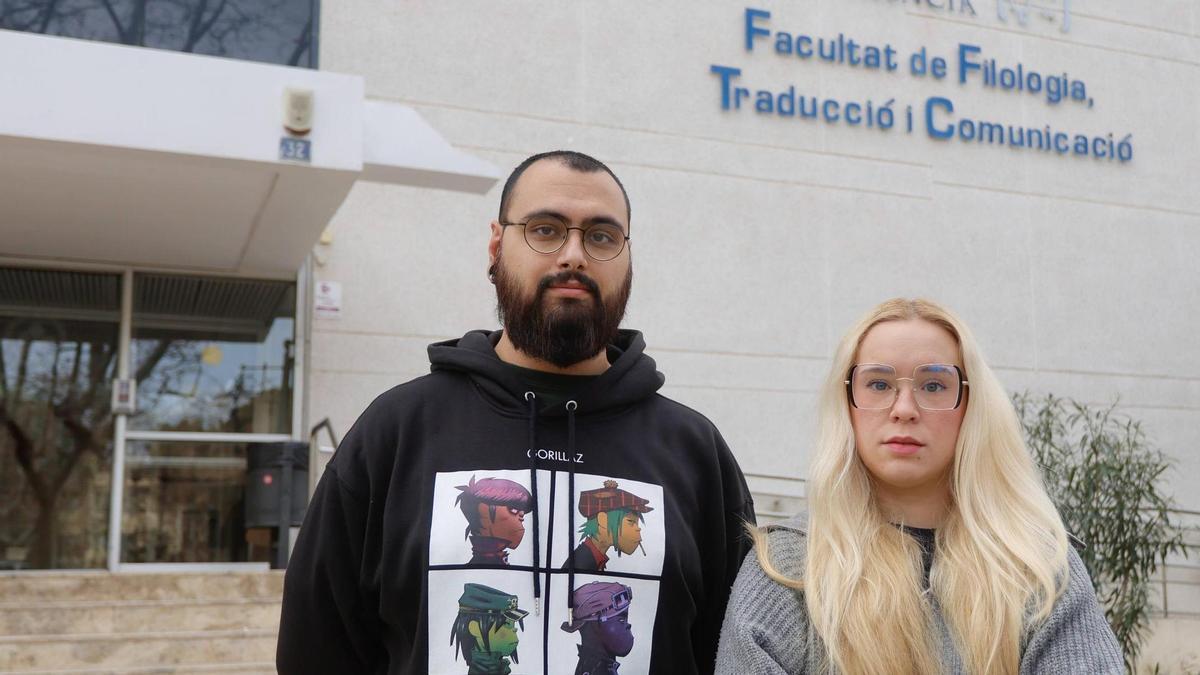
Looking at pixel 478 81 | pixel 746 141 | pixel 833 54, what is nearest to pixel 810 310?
pixel 746 141

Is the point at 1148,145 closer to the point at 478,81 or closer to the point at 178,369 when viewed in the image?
the point at 478,81

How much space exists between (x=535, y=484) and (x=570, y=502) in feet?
0.25

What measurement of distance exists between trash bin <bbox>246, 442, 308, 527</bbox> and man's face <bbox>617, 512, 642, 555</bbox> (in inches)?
241

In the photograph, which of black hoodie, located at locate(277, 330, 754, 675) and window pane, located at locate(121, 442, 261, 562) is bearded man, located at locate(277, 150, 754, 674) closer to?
black hoodie, located at locate(277, 330, 754, 675)

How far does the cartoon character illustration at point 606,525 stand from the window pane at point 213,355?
6475 millimetres

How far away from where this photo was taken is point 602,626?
86.6 inches

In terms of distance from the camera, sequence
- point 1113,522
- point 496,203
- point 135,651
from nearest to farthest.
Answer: point 135,651 < point 1113,522 < point 496,203

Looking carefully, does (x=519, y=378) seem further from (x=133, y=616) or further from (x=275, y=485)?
(x=275, y=485)

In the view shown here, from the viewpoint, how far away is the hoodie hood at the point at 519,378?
2363 mm

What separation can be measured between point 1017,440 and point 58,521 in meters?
7.68

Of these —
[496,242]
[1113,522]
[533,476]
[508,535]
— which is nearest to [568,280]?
[496,242]

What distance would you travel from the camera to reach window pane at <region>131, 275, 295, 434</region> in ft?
27.2

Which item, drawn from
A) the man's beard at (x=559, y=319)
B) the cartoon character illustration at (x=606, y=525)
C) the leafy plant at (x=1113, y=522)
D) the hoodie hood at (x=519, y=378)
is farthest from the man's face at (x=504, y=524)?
the leafy plant at (x=1113, y=522)

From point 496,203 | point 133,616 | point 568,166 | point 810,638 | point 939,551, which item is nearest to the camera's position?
point 810,638
